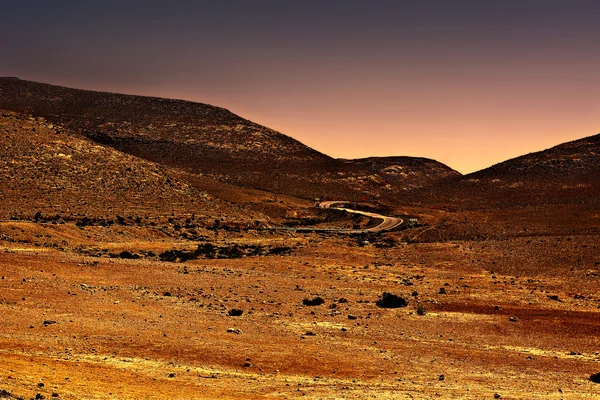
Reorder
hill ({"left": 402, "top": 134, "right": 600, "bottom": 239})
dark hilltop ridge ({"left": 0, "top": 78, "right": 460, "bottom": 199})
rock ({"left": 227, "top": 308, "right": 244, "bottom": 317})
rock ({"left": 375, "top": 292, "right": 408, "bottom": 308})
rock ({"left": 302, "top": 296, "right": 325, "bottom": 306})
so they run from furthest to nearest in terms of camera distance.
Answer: dark hilltop ridge ({"left": 0, "top": 78, "right": 460, "bottom": 199})
hill ({"left": 402, "top": 134, "right": 600, "bottom": 239})
rock ({"left": 375, "top": 292, "right": 408, "bottom": 308})
rock ({"left": 302, "top": 296, "right": 325, "bottom": 306})
rock ({"left": 227, "top": 308, "right": 244, "bottom": 317})

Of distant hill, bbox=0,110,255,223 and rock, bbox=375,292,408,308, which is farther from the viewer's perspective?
distant hill, bbox=0,110,255,223

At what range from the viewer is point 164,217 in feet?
178

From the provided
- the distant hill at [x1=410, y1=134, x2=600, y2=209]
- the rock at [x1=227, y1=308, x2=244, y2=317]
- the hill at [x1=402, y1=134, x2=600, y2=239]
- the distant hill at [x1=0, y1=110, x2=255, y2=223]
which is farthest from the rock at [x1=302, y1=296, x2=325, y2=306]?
the distant hill at [x1=410, y1=134, x2=600, y2=209]

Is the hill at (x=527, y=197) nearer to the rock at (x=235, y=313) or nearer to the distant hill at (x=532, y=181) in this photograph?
the distant hill at (x=532, y=181)

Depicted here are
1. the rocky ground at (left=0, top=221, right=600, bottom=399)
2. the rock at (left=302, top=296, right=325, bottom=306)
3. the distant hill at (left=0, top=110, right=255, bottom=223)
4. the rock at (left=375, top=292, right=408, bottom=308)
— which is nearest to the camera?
the rocky ground at (left=0, top=221, right=600, bottom=399)

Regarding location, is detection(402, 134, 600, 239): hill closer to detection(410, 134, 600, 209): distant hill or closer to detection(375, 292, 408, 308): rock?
detection(410, 134, 600, 209): distant hill

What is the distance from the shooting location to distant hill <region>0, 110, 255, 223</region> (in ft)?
169

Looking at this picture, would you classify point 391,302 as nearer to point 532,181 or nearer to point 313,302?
point 313,302

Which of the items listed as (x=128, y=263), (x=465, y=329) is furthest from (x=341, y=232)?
(x=465, y=329)

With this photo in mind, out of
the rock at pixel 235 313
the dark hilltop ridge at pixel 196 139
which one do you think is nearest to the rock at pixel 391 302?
the rock at pixel 235 313

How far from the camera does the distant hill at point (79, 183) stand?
169 ft

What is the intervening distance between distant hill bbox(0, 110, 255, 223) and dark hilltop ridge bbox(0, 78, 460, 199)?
139 ft

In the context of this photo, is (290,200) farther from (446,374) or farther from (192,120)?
(446,374)

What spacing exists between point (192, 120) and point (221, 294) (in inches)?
4785
